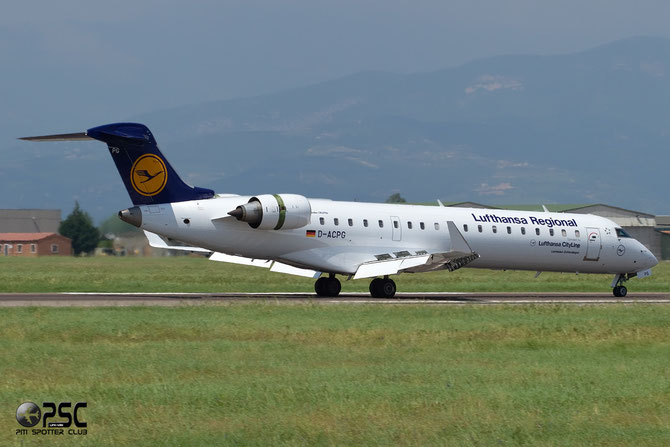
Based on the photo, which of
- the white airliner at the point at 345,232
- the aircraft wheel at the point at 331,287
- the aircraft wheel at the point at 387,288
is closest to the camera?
the white airliner at the point at 345,232

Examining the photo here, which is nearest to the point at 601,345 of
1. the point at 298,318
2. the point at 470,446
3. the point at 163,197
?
the point at 298,318

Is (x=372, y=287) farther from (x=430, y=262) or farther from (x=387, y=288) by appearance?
(x=430, y=262)

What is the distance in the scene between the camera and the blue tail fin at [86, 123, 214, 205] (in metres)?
31.3

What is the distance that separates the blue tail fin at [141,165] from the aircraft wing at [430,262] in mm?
6691

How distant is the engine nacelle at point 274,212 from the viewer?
32.7 m

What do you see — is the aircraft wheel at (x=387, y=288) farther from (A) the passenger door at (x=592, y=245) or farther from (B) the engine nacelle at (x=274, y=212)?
(A) the passenger door at (x=592, y=245)

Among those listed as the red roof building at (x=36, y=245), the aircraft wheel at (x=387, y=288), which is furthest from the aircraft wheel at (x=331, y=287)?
the red roof building at (x=36, y=245)

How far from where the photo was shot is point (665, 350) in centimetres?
1938

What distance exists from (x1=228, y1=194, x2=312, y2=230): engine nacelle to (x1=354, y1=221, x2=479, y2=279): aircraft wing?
2.70 m

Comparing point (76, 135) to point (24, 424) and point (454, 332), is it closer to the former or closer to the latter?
point (454, 332)

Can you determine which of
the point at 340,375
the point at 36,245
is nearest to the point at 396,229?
the point at 340,375

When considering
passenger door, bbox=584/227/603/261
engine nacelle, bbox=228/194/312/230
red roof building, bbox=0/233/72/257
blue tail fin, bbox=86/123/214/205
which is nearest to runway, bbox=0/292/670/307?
passenger door, bbox=584/227/603/261

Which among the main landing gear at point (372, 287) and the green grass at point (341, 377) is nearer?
the green grass at point (341, 377)

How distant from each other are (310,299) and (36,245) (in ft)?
346
